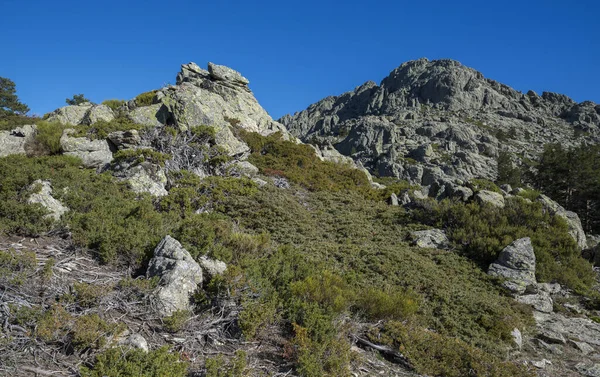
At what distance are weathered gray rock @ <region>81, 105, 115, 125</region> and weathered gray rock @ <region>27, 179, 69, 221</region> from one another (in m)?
11.5

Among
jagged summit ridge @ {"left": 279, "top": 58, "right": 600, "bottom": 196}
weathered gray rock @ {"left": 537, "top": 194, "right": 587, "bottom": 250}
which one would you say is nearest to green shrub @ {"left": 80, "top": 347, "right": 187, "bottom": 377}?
weathered gray rock @ {"left": 537, "top": 194, "right": 587, "bottom": 250}

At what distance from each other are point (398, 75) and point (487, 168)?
100230 mm

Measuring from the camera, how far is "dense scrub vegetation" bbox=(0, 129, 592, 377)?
213 inches

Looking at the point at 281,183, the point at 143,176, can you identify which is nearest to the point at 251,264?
the point at 143,176

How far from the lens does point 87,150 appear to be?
48.6 ft

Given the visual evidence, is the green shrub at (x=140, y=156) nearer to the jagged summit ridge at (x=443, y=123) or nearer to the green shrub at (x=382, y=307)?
the green shrub at (x=382, y=307)

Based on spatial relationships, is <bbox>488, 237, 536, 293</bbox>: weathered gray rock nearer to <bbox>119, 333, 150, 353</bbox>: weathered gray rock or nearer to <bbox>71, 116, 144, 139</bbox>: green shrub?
<bbox>119, 333, 150, 353</bbox>: weathered gray rock

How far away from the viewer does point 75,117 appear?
65.7ft

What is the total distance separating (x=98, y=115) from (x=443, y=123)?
92021mm

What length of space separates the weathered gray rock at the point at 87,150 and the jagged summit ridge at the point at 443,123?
126 feet

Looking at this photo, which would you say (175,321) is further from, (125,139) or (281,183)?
(281,183)

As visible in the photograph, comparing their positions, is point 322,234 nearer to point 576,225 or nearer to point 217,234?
point 217,234

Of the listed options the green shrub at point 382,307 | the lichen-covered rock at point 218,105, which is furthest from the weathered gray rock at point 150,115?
the green shrub at point 382,307

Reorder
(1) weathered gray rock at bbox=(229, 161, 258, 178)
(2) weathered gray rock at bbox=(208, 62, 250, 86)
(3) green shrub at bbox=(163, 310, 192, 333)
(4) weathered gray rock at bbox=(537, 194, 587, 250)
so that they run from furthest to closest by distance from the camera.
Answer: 1. (2) weathered gray rock at bbox=(208, 62, 250, 86)
2. (1) weathered gray rock at bbox=(229, 161, 258, 178)
3. (4) weathered gray rock at bbox=(537, 194, 587, 250)
4. (3) green shrub at bbox=(163, 310, 192, 333)
